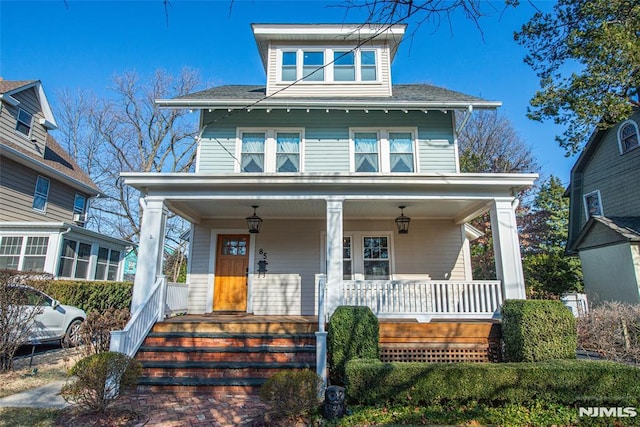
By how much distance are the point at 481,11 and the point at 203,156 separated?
775 cm

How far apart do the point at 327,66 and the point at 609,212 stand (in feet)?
40.2

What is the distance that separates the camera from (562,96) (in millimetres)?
9859

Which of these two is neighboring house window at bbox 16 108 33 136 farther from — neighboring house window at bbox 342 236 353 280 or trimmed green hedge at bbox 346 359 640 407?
trimmed green hedge at bbox 346 359 640 407

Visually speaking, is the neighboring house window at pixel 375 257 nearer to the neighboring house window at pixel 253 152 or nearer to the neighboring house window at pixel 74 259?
the neighboring house window at pixel 253 152

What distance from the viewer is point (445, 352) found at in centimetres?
641

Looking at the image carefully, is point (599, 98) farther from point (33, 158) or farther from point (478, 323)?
point (33, 158)

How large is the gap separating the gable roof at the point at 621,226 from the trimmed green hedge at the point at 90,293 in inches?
594

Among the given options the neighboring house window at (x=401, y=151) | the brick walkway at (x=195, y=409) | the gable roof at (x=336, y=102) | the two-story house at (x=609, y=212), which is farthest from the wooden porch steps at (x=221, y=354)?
the two-story house at (x=609, y=212)

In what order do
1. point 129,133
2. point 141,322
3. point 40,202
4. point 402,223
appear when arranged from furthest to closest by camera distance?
point 129,133
point 40,202
point 402,223
point 141,322

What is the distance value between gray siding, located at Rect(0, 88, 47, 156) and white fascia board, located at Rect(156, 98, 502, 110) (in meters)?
7.25

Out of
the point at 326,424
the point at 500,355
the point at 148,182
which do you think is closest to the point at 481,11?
the point at 326,424

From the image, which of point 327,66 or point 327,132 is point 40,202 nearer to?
point 327,132

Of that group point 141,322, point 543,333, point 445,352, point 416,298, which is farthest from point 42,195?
point 543,333

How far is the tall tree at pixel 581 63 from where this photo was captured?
A: 28.5 ft
